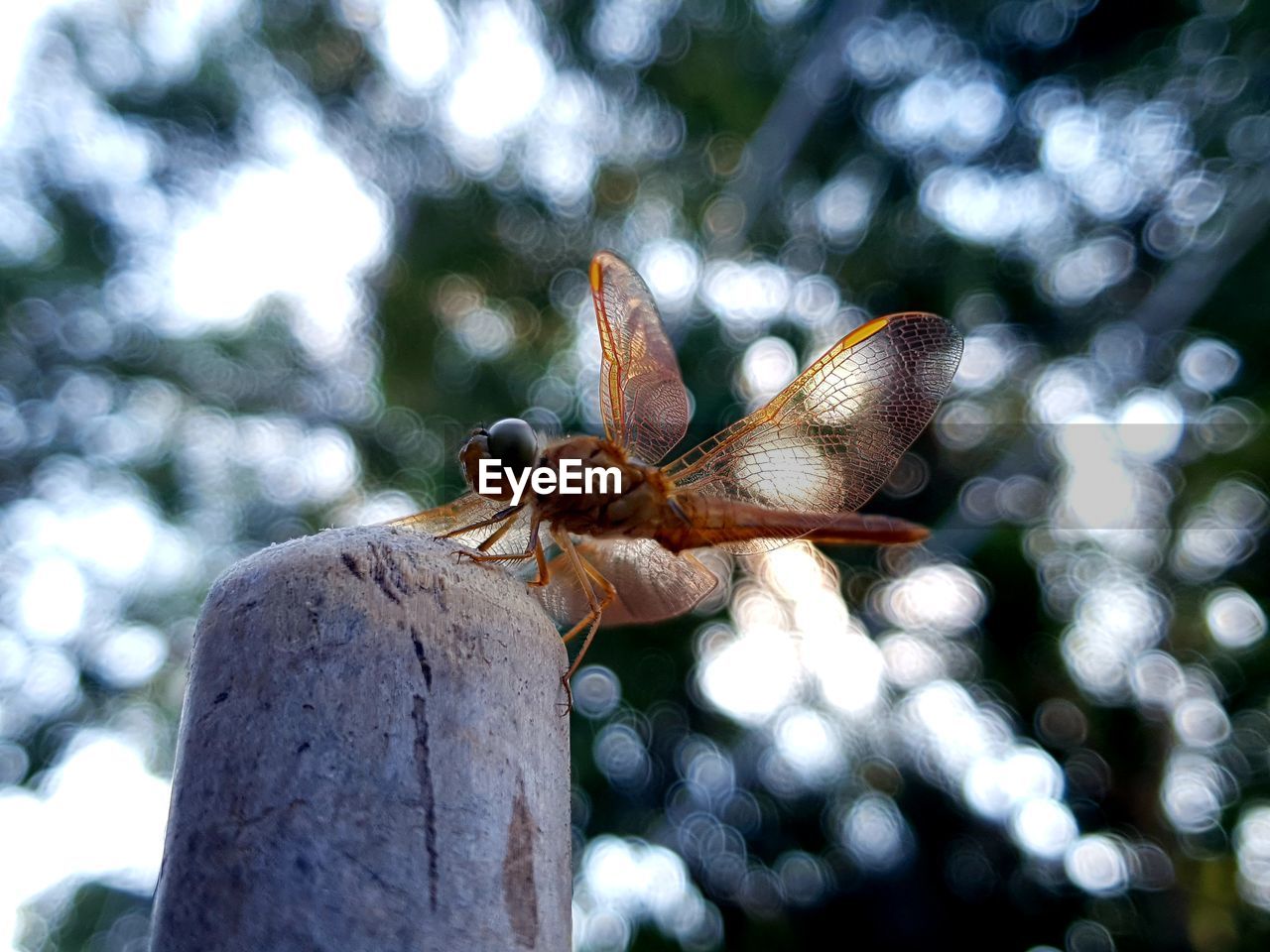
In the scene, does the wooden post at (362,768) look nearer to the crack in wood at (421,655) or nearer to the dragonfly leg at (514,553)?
the crack in wood at (421,655)

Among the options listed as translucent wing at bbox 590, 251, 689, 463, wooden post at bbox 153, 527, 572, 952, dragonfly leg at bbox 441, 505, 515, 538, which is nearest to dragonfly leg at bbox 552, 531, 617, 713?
dragonfly leg at bbox 441, 505, 515, 538

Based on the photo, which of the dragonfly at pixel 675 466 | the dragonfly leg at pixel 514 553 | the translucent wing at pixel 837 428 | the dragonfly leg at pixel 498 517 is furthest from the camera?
the translucent wing at pixel 837 428

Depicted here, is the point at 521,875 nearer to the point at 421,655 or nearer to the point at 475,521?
the point at 421,655

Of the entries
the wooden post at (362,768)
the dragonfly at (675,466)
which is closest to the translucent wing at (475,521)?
the dragonfly at (675,466)

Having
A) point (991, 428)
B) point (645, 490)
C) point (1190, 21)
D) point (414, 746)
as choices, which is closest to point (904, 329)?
point (645, 490)

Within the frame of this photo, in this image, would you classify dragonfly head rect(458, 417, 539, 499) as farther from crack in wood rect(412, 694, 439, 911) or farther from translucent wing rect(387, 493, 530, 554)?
crack in wood rect(412, 694, 439, 911)
